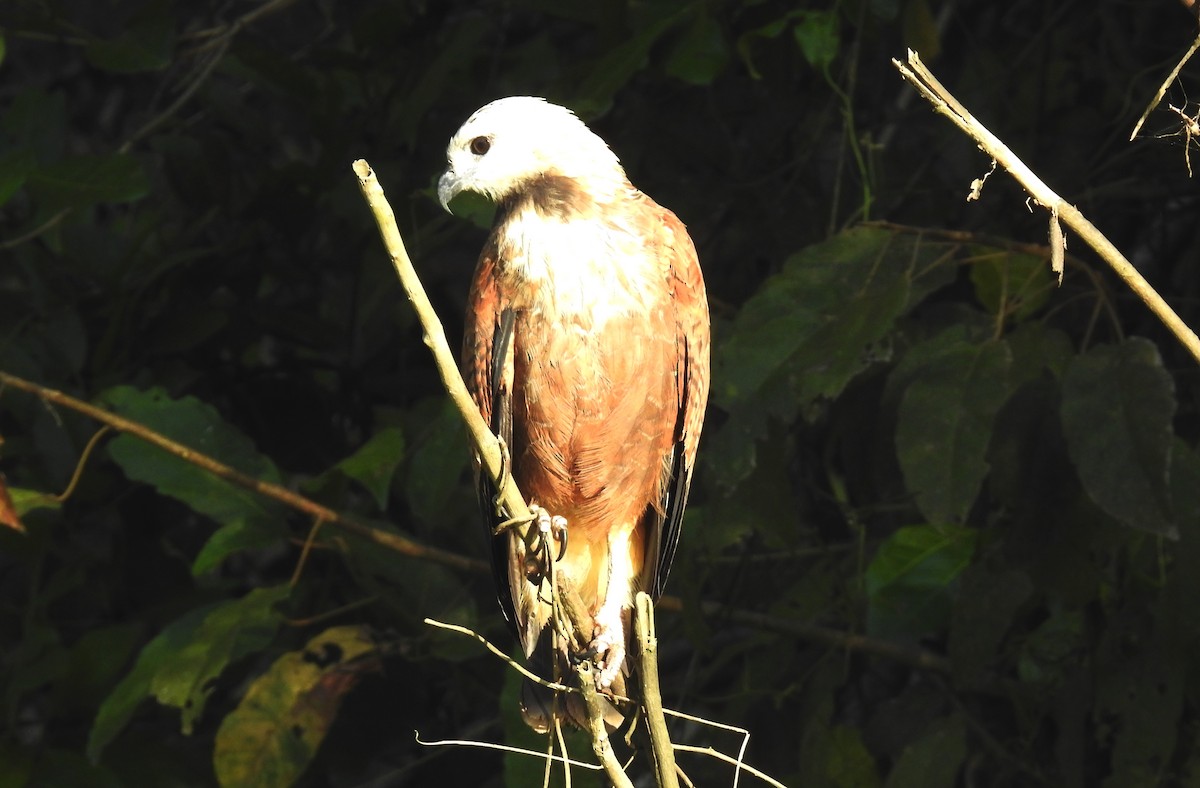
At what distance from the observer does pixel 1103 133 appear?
4375 mm

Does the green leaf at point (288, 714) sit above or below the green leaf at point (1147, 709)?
below

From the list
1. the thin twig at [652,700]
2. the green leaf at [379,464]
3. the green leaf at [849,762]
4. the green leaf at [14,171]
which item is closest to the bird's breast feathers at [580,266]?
the green leaf at [379,464]

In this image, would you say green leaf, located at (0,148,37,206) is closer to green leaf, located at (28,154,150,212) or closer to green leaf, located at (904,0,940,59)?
green leaf, located at (28,154,150,212)

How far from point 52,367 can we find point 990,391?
2708 mm

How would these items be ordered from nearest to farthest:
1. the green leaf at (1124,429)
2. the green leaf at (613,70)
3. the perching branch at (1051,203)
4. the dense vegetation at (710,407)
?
the perching branch at (1051,203)
the green leaf at (1124,429)
the dense vegetation at (710,407)
the green leaf at (613,70)

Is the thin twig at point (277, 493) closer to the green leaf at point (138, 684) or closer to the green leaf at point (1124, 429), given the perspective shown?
the green leaf at point (138, 684)

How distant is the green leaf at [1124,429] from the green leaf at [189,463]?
6.44 feet

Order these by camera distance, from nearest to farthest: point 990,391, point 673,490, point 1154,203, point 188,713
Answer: point 990,391
point 673,490
point 188,713
point 1154,203

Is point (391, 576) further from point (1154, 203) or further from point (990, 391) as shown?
point (1154, 203)

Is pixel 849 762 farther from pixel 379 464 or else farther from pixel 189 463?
pixel 189 463

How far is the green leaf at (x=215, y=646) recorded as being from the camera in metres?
3.69

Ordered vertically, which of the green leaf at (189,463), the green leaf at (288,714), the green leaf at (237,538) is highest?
the green leaf at (189,463)

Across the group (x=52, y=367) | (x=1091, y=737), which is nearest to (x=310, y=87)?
(x=52, y=367)

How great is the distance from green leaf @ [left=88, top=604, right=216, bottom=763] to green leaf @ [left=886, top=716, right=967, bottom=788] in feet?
5.77
